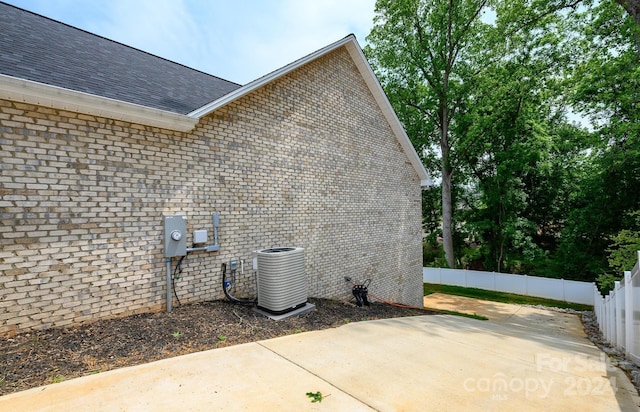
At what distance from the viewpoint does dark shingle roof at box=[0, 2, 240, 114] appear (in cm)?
402

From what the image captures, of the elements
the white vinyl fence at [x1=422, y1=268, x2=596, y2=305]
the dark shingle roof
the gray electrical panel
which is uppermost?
the dark shingle roof

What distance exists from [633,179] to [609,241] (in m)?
3.55

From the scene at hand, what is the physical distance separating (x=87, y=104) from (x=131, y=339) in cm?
325

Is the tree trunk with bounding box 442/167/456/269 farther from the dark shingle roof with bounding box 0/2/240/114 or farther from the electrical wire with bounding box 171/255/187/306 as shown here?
the electrical wire with bounding box 171/255/187/306

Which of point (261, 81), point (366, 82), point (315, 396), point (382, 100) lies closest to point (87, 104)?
point (261, 81)

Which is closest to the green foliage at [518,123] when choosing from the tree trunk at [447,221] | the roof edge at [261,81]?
the tree trunk at [447,221]

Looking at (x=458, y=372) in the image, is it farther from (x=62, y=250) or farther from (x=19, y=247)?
(x=19, y=247)

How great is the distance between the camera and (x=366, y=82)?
31.4 ft

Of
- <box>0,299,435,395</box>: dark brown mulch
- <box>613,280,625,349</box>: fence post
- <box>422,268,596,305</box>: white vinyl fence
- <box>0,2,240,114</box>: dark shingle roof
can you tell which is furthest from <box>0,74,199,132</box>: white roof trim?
<box>422,268,596,305</box>: white vinyl fence

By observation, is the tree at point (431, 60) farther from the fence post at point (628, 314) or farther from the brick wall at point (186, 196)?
the fence post at point (628, 314)

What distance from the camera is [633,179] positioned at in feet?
48.8

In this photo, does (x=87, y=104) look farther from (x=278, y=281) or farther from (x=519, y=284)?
(x=519, y=284)

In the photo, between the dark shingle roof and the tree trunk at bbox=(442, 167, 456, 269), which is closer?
the dark shingle roof

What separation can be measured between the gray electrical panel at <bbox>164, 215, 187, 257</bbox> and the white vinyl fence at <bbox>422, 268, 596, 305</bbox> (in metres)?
16.2
